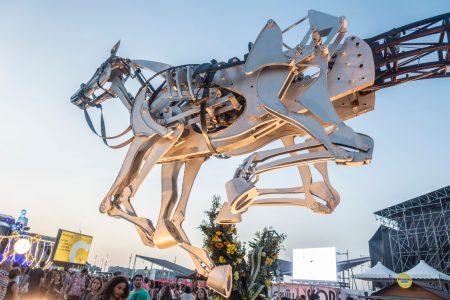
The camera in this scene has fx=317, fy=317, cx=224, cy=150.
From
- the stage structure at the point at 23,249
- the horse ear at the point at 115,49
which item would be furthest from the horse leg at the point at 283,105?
the stage structure at the point at 23,249

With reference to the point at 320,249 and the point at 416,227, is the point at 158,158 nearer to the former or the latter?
the point at 320,249

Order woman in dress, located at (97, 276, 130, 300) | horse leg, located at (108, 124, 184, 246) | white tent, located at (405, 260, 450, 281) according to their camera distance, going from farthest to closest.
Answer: white tent, located at (405, 260, 450, 281) → horse leg, located at (108, 124, 184, 246) → woman in dress, located at (97, 276, 130, 300)

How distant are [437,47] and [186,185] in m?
3.21

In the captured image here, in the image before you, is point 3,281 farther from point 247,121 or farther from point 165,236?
point 247,121

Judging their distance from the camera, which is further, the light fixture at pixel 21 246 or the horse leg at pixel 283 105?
the light fixture at pixel 21 246

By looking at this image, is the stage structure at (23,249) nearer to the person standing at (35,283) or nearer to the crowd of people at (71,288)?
the crowd of people at (71,288)

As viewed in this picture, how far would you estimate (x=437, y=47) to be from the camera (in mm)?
3055

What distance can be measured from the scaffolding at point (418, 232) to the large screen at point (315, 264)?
1700 centimetres

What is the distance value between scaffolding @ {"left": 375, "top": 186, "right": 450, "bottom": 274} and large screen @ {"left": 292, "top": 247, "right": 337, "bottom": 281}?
1700cm

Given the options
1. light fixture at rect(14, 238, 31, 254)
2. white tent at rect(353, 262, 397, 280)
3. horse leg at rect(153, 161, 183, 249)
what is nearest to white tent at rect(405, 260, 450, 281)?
white tent at rect(353, 262, 397, 280)

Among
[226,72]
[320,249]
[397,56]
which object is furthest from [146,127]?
[320,249]

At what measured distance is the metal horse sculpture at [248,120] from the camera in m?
3.08

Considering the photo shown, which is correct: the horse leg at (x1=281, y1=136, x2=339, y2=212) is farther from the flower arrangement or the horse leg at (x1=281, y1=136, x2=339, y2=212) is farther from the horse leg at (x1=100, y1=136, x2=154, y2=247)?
the horse leg at (x1=100, y1=136, x2=154, y2=247)

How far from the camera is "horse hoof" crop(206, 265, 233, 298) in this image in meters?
3.29
